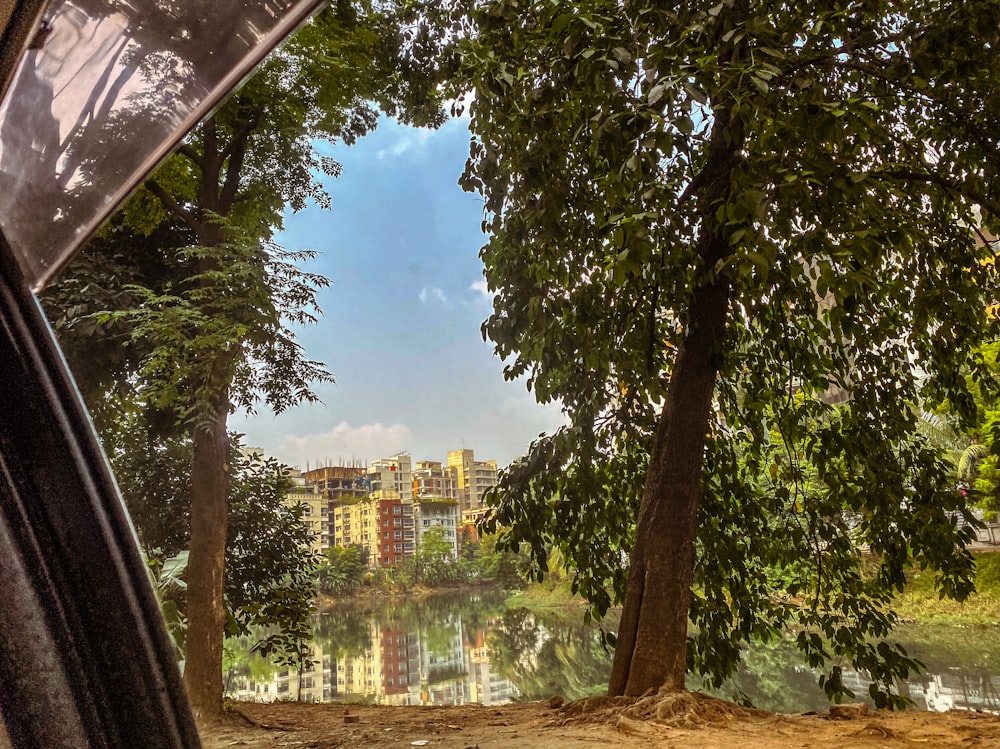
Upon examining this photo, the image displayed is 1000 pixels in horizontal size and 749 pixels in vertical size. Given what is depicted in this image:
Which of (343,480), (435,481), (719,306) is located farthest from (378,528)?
(719,306)

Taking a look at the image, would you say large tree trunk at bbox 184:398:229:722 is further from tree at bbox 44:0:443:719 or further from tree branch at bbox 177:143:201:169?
tree branch at bbox 177:143:201:169

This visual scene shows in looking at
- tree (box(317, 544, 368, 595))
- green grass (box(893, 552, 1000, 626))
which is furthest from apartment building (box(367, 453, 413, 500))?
green grass (box(893, 552, 1000, 626))

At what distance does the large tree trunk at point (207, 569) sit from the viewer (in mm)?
3842

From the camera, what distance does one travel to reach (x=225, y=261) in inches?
175

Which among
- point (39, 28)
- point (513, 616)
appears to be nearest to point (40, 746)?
point (39, 28)

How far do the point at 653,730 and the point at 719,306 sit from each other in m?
1.60

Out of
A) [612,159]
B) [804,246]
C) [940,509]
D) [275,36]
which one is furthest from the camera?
[940,509]

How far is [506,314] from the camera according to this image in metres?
2.79

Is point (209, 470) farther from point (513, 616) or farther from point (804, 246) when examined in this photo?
point (513, 616)

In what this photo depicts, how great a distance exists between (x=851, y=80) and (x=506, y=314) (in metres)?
1.76

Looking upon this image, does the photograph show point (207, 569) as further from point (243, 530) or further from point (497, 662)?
point (497, 662)

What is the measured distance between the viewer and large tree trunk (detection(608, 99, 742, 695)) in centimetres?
250

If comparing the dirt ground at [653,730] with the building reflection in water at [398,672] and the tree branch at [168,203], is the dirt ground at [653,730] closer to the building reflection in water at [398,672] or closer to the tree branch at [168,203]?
the building reflection in water at [398,672]

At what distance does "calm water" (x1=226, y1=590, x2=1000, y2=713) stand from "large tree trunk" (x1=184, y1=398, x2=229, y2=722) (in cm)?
145
